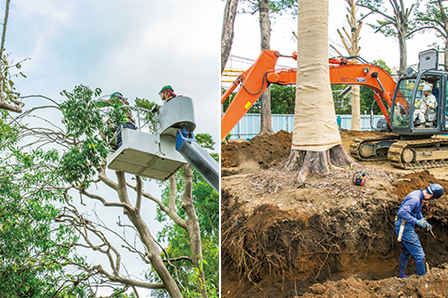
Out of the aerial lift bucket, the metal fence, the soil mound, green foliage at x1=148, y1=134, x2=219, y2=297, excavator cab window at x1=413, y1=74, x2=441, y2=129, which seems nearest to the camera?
the aerial lift bucket

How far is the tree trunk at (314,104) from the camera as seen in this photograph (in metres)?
5.52

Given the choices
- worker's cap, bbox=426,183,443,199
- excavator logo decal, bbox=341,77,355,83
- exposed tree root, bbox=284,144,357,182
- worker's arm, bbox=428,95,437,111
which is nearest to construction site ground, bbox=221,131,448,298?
exposed tree root, bbox=284,144,357,182

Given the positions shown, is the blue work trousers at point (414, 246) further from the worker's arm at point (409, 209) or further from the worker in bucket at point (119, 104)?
the worker in bucket at point (119, 104)

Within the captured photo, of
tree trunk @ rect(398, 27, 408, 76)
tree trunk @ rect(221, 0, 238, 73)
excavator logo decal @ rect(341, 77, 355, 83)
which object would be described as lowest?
excavator logo decal @ rect(341, 77, 355, 83)

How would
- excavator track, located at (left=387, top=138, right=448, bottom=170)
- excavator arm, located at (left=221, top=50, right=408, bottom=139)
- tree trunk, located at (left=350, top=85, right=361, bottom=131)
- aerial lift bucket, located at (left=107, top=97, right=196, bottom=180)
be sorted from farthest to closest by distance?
tree trunk, located at (left=350, top=85, right=361, bottom=131)
excavator track, located at (left=387, top=138, right=448, bottom=170)
excavator arm, located at (left=221, top=50, right=408, bottom=139)
aerial lift bucket, located at (left=107, top=97, right=196, bottom=180)

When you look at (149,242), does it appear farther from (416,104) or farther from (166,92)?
(416,104)

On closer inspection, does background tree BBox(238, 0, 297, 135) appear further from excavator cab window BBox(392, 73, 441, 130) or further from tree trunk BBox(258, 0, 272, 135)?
excavator cab window BBox(392, 73, 441, 130)

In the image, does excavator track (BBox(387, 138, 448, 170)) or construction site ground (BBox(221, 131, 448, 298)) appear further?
excavator track (BBox(387, 138, 448, 170))

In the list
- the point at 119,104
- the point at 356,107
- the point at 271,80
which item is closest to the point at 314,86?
the point at 271,80

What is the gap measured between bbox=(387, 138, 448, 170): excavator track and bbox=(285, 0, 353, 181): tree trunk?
2.73 meters

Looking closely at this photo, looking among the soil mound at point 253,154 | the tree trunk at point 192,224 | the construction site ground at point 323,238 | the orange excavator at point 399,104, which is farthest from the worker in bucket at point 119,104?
the tree trunk at point 192,224

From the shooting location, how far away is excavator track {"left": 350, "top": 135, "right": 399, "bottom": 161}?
28.5 feet

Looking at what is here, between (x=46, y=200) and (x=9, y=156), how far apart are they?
4.01 ft

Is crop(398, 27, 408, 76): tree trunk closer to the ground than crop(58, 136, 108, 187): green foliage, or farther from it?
farther from it
